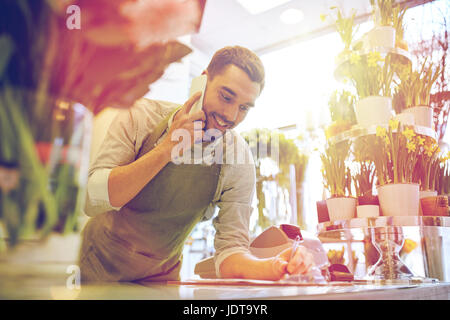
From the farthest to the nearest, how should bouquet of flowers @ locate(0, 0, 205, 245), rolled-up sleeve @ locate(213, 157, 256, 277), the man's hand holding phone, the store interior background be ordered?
rolled-up sleeve @ locate(213, 157, 256, 277)
the store interior background
the man's hand holding phone
bouquet of flowers @ locate(0, 0, 205, 245)

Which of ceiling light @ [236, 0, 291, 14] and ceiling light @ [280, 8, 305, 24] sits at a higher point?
ceiling light @ [280, 8, 305, 24]

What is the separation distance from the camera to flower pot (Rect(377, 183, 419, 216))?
86 centimetres

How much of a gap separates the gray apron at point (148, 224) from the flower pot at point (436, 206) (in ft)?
2.09

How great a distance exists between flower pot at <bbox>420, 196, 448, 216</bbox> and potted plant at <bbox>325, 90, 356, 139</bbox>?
0.33 metres

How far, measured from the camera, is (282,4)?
62cm

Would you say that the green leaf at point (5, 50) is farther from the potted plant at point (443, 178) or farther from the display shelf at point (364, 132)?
the potted plant at point (443, 178)

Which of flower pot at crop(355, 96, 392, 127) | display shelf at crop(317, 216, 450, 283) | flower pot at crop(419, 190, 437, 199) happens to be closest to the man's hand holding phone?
display shelf at crop(317, 216, 450, 283)

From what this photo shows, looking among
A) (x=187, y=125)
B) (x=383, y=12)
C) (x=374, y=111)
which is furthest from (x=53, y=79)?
(x=383, y=12)

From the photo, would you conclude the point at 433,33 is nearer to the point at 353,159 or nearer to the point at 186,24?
the point at 353,159

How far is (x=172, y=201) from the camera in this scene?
67 centimetres

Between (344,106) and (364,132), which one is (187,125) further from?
(344,106)

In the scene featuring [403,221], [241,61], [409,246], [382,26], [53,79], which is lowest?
[409,246]

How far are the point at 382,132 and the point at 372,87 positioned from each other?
190 millimetres

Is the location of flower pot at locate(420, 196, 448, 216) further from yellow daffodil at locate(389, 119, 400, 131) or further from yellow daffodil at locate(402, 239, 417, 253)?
yellow daffodil at locate(402, 239, 417, 253)
